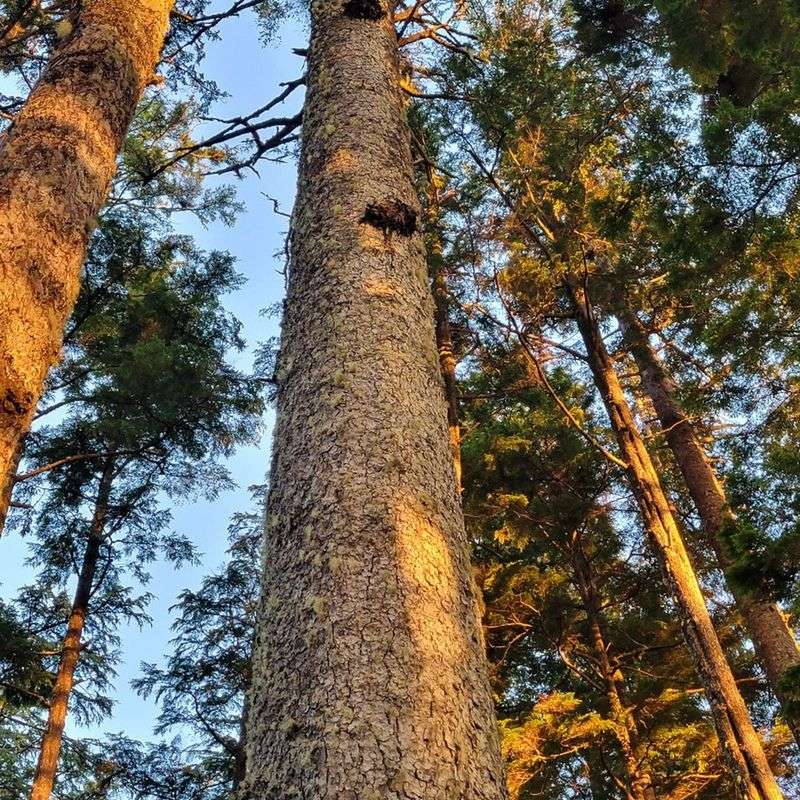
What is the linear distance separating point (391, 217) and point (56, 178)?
6.32 feet

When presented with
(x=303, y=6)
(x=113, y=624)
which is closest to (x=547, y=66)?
(x=303, y=6)

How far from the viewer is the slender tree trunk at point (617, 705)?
7574 millimetres

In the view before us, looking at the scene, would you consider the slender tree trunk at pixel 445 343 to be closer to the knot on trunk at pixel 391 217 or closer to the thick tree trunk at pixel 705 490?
the thick tree trunk at pixel 705 490

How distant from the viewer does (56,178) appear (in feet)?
11.3

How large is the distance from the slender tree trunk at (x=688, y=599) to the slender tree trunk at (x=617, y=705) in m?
2.01

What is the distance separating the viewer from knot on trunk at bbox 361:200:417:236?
8.23 feet

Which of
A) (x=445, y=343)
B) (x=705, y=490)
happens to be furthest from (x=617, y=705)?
(x=445, y=343)

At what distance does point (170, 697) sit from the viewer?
12297mm

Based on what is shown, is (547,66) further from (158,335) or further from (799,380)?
(158,335)

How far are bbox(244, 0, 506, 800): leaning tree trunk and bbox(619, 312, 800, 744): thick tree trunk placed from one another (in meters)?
6.01

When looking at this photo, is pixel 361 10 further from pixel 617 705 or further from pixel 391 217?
pixel 617 705

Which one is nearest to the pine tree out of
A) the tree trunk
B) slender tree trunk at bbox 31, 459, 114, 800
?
slender tree trunk at bbox 31, 459, 114, 800

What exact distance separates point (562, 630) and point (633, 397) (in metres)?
6.62

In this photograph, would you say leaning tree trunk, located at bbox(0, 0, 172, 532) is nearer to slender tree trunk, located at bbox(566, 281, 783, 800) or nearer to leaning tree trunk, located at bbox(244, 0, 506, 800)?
leaning tree trunk, located at bbox(244, 0, 506, 800)
